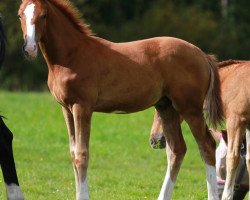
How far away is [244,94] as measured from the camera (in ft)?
26.7

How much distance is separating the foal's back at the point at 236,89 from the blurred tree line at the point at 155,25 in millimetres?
28257

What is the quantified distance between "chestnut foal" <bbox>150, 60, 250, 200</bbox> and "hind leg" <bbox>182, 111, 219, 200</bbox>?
5.9 inches

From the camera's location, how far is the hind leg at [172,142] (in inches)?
316

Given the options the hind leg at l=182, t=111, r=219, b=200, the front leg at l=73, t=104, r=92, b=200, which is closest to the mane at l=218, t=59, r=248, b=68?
the hind leg at l=182, t=111, r=219, b=200

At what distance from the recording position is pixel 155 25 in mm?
41469

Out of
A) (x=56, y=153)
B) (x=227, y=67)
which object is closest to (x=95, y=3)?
Answer: (x=56, y=153)

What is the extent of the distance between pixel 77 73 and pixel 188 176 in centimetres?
452

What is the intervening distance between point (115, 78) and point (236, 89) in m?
1.49

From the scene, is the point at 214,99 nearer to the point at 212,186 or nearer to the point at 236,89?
the point at 236,89

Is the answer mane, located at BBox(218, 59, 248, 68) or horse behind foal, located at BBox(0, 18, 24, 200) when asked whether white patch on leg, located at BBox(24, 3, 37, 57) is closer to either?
horse behind foal, located at BBox(0, 18, 24, 200)

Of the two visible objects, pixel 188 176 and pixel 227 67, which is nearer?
pixel 227 67

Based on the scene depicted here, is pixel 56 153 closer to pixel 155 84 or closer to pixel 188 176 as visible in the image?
pixel 188 176

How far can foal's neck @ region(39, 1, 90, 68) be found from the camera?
24.7 ft

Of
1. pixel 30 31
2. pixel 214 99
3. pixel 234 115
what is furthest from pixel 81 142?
pixel 234 115
